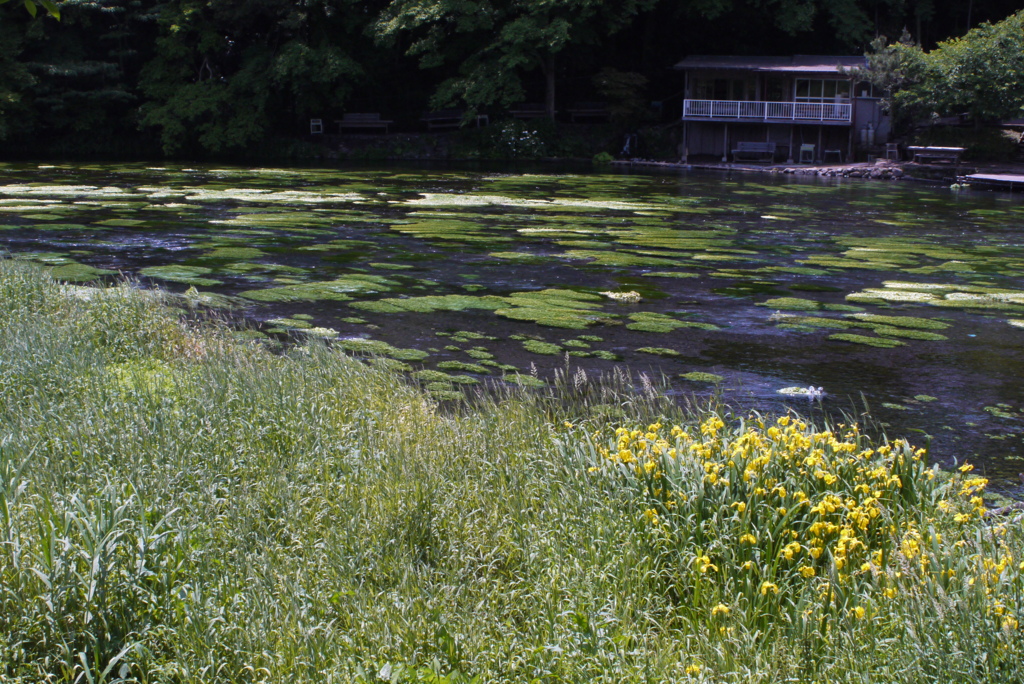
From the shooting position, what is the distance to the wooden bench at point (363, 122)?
38.4 m

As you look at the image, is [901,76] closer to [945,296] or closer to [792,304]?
[945,296]

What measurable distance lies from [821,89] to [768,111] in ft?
8.95

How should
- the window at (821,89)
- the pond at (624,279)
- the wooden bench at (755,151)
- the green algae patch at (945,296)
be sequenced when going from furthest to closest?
the window at (821,89), the wooden bench at (755,151), the green algae patch at (945,296), the pond at (624,279)

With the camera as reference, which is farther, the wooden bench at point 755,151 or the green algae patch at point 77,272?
the wooden bench at point 755,151

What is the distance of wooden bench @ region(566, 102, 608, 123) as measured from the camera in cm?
3825

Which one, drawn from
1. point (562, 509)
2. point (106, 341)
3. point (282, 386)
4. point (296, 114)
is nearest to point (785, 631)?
point (562, 509)

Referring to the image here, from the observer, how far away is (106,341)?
746 cm

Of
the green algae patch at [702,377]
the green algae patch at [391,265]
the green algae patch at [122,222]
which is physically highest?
the green algae patch at [122,222]

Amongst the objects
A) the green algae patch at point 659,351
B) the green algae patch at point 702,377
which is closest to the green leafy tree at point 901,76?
the green algae patch at point 659,351

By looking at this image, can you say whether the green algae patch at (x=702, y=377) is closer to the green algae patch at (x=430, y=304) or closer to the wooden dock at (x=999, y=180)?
the green algae patch at (x=430, y=304)

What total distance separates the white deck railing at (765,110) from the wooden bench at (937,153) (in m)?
4.22

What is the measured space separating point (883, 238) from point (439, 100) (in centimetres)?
2244

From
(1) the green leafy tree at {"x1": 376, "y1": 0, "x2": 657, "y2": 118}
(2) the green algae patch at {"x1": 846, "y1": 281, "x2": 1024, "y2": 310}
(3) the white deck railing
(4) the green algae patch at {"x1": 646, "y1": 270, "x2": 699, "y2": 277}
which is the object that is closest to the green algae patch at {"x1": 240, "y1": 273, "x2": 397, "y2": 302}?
(4) the green algae patch at {"x1": 646, "y1": 270, "x2": 699, "y2": 277}

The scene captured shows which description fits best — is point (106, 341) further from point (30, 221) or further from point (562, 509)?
point (30, 221)
